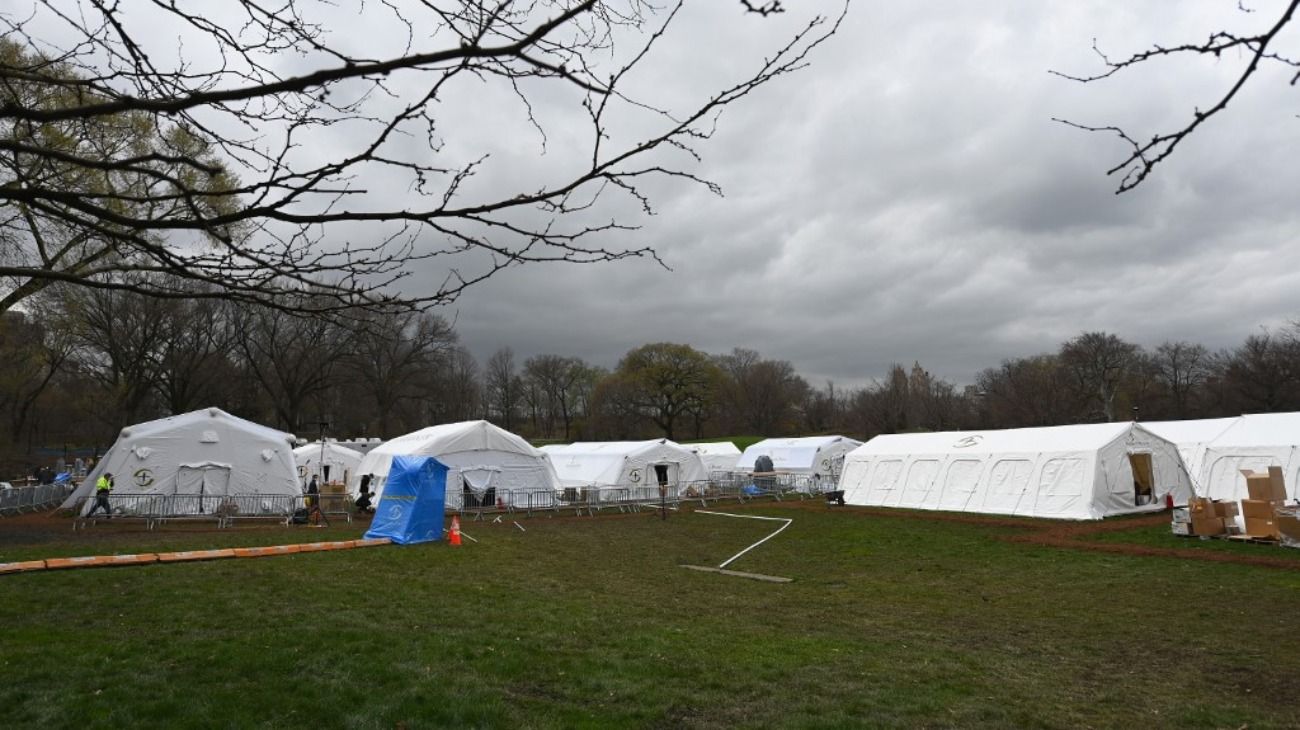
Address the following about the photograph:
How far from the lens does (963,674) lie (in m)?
6.62

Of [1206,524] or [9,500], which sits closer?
[1206,524]

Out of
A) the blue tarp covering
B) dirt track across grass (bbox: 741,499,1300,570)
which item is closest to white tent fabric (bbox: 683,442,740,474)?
dirt track across grass (bbox: 741,499,1300,570)

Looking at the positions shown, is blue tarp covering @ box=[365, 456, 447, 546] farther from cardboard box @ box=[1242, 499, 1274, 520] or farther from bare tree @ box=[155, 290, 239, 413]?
bare tree @ box=[155, 290, 239, 413]

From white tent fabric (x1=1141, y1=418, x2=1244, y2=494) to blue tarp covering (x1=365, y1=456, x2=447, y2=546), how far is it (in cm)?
2363

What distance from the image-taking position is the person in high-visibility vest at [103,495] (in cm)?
2149

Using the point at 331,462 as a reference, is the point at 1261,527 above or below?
below

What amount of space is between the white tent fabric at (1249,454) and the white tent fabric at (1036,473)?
1.86 m

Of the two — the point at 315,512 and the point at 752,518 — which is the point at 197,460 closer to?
the point at 315,512

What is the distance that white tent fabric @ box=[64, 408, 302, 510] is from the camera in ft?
78.3

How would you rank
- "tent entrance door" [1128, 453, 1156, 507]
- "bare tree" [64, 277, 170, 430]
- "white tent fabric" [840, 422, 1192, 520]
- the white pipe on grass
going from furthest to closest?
"bare tree" [64, 277, 170, 430], "tent entrance door" [1128, 453, 1156, 507], "white tent fabric" [840, 422, 1192, 520], the white pipe on grass

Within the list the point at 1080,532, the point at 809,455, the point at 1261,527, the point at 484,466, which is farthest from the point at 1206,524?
the point at 809,455

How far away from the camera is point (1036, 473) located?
23.4 meters

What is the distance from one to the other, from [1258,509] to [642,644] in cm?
1610

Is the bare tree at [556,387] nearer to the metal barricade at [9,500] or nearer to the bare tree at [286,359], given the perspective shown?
the bare tree at [286,359]
